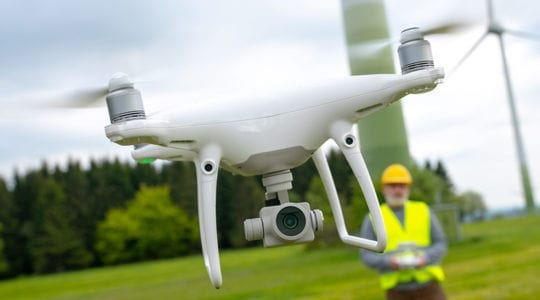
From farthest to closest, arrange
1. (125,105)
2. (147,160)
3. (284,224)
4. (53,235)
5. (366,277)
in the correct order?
(53,235) → (366,277) → (147,160) → (284,224) → (125,105)

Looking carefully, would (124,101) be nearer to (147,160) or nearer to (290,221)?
(147,160)

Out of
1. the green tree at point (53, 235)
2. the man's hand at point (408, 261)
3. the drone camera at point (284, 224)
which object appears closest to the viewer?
the drone camera at point (284, 224)

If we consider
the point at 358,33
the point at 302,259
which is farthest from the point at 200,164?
the point at 302,259

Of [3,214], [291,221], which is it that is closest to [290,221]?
[291,221]

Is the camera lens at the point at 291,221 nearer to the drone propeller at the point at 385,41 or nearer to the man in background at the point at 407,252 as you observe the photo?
the drone propeller at the point at 385,41

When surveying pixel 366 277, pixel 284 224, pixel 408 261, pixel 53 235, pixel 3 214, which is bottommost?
pixel 366 277

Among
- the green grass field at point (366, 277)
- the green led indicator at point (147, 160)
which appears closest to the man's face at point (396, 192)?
the green grass field at point (366, 277)

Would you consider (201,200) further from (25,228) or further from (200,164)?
(25,228)
